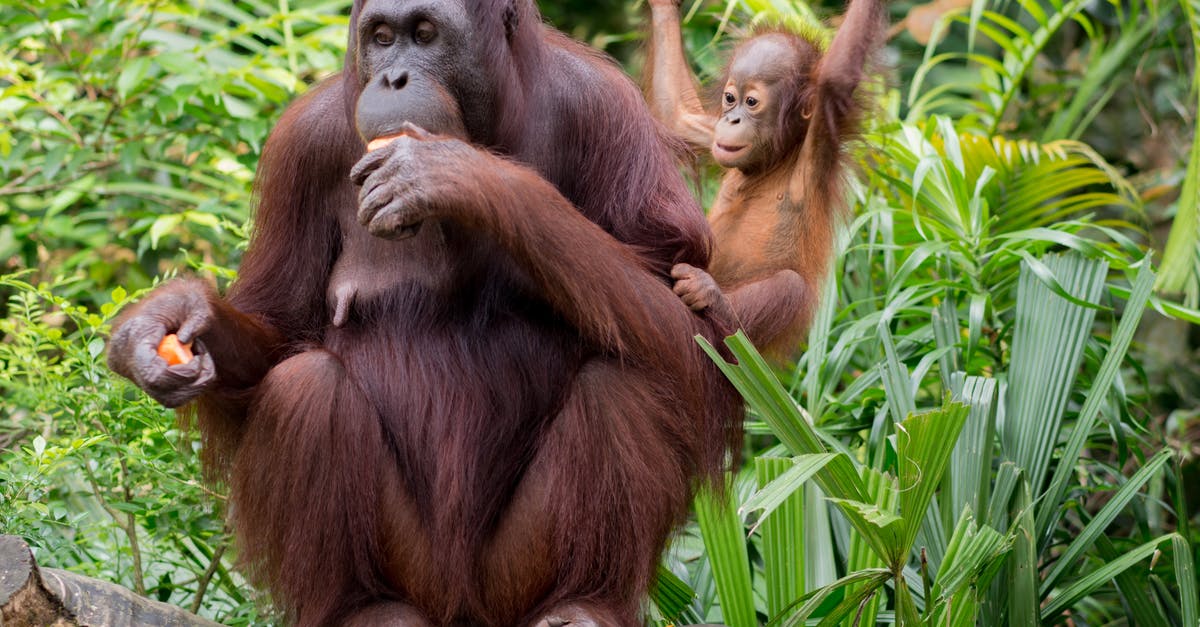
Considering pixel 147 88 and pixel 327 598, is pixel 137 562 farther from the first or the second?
pixel 147 88

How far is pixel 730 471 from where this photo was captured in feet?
11.8

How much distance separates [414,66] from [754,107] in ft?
5.48

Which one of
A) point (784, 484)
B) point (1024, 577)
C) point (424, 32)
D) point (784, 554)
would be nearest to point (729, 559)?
point (784, 554)

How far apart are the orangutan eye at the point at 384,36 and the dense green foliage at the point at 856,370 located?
1015 millimetres

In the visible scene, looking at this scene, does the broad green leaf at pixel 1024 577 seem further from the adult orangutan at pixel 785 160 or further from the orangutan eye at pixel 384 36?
the orangutan eye at pixel 384 36

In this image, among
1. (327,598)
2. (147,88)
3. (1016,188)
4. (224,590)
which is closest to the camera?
(327,598)

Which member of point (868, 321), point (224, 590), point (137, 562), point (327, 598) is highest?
point (868, 321)

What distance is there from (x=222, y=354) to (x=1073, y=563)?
228cm

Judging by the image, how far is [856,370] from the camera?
17.7ft

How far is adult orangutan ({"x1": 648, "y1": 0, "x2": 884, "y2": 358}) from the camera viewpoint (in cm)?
416

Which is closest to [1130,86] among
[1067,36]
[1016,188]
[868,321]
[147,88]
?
[1067,36]

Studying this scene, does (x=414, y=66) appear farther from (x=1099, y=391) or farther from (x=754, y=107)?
(x=1099, y=391)

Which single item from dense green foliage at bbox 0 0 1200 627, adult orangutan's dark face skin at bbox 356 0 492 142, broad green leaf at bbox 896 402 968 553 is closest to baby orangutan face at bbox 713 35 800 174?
dense green foliage at bbox 0 0 1200 627

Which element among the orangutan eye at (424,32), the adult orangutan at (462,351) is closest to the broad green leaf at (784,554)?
the adult orangutan at (462,351)
